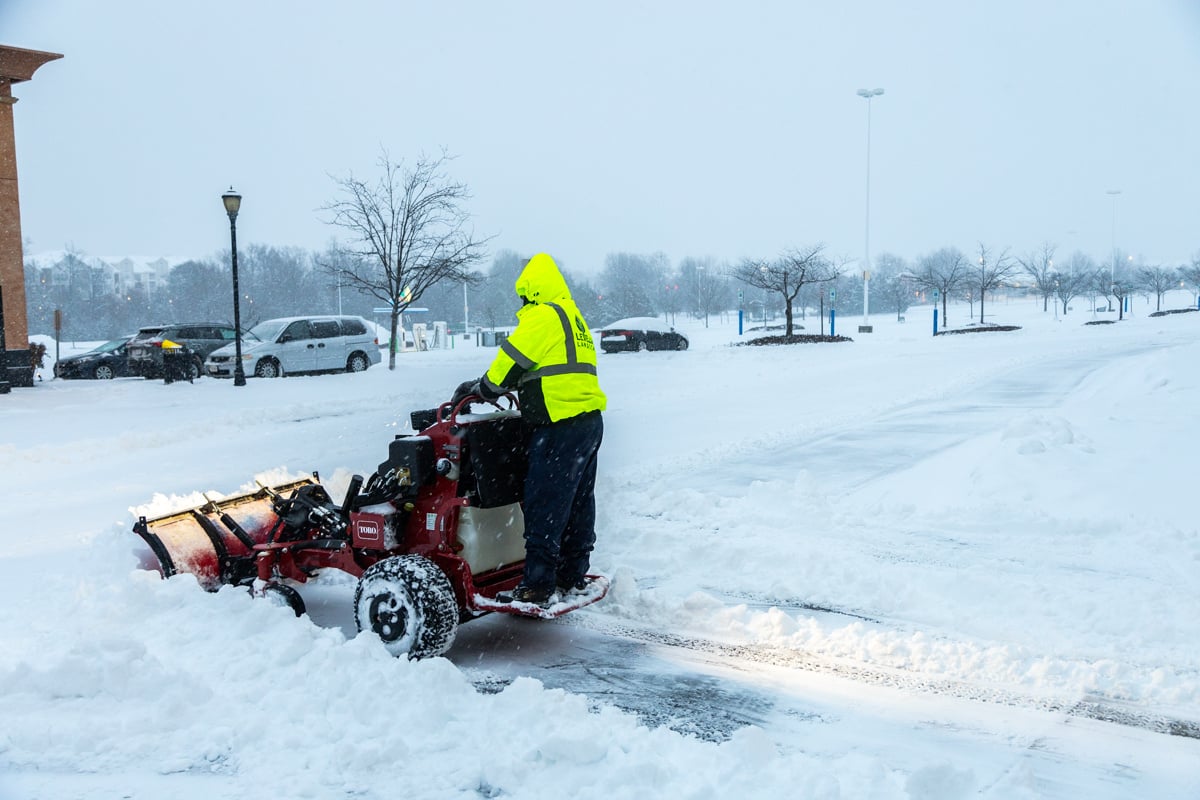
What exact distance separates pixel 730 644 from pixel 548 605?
0.98m

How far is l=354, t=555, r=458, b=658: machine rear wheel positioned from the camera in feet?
14.0

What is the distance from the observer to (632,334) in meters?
30.2

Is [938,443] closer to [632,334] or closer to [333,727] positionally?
[333,727]

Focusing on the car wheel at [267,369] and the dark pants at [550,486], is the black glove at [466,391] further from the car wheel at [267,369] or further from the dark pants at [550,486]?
the car wheel at [267,369]

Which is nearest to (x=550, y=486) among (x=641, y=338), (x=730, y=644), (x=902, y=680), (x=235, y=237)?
(x=730, y=644)

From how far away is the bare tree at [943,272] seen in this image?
159 ft

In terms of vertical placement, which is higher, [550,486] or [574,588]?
[550,486]

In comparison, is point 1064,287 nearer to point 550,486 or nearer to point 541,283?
point 541,283

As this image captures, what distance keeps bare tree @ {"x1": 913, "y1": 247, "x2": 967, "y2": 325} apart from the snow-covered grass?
38.5m

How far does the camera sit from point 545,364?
4539mm

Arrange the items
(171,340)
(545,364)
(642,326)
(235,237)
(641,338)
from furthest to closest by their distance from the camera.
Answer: (642,326)
(641,338)
(171,340)
(235,237)
(545,364)

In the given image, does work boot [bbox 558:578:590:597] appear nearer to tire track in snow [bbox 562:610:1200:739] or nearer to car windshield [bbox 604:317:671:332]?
tire track in snow [bbox 562:610:1200:739]

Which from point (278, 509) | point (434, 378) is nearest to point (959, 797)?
point (278, 509)

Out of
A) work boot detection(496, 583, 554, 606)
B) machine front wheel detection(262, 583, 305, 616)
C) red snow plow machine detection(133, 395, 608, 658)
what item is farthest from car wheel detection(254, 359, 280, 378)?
work boot detection(496, 583, 554, 606)
